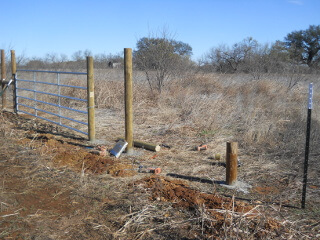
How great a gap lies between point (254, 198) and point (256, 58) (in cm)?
1578

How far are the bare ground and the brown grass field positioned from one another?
0.01 meters

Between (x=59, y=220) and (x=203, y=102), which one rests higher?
(x=203, y=102)

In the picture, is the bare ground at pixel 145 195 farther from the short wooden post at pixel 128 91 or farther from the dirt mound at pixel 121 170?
the short wooden post at pixel 128 91

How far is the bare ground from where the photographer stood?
10.9 feet

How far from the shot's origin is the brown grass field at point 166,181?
337 cm

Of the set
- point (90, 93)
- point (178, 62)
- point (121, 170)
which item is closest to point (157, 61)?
point (178, 62)

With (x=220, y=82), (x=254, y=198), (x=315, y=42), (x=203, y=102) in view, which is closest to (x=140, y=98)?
(x=203, y=102)

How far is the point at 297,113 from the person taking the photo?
10.2 meters

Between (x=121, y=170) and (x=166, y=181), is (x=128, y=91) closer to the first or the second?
(x=121, y=170)

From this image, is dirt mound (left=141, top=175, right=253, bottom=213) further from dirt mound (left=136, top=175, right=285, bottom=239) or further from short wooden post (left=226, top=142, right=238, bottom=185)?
short wooden post (left=226, top=142, right=238, bottom=185)

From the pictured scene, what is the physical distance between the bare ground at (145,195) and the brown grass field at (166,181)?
1 cm

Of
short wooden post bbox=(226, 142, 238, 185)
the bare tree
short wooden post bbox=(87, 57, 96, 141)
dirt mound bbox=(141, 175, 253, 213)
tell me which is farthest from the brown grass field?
the bare tree

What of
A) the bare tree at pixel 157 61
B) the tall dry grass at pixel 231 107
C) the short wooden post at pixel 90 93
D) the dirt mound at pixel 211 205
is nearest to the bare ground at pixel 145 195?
the dirt mound at pixel 211 205

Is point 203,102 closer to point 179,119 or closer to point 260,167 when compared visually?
point 179,119
